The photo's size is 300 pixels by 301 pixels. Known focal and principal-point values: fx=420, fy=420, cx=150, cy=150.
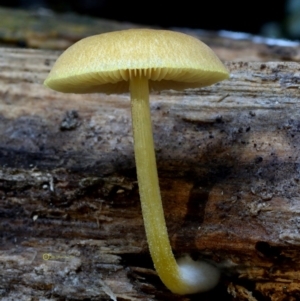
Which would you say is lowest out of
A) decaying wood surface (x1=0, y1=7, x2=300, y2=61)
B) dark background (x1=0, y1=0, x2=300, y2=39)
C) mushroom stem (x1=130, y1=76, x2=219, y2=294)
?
mushroom stem (x1=130, y1=76, x2=219, y2=294)

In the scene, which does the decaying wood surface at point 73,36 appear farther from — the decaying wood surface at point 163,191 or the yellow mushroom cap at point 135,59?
the yellow mushroom cap at point 135,59

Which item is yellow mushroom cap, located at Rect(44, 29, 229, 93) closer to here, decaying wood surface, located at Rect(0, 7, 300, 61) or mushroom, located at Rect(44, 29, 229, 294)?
mushroom, located at Rect(44, 29, 229, 294)

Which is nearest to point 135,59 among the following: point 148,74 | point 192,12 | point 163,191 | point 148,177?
point 148,74

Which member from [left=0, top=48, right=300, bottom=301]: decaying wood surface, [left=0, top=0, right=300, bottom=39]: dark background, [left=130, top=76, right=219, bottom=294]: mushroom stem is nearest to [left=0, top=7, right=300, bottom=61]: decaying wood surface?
[left=0, top=48, right=300, bottom=301]: decaying wood surface

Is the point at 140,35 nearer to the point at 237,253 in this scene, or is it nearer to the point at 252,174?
the point at 252,174

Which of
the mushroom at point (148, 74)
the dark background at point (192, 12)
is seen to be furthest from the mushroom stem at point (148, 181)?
the dark background at point (192, 12)

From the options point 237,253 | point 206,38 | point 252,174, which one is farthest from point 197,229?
point 206,38
